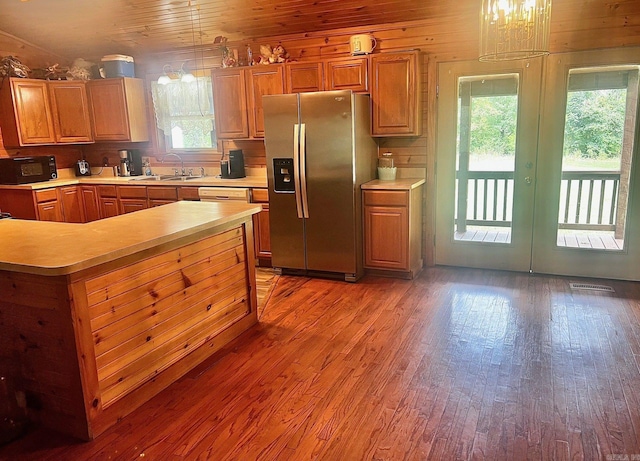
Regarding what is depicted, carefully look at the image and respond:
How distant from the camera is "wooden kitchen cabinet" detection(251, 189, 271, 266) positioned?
4.68 metres

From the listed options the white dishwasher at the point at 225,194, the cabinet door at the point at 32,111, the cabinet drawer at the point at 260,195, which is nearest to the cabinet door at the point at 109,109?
the cabinet door at the point at 32,111

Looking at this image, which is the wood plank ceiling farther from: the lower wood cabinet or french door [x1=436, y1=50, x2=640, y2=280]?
the lower wood cabinet

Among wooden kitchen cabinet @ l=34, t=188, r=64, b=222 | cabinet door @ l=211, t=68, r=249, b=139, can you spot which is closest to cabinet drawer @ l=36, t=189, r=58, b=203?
wooden kitchen cabinet @ l=34, t=188, r=64, b=222

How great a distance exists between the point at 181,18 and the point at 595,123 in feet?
12.8

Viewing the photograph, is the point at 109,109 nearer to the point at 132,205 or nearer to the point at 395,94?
the point at 132,205

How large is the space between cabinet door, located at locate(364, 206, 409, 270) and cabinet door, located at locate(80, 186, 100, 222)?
3.17m

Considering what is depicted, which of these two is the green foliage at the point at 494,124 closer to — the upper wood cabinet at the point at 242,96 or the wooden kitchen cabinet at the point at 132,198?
the upper wood cabinet at the point at 242,96

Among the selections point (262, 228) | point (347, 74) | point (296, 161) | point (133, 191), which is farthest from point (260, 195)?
point (133, 191)

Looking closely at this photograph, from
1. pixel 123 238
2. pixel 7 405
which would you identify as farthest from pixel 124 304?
pixel 7 405

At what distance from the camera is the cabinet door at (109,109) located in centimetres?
545

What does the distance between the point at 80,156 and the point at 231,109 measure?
243cm

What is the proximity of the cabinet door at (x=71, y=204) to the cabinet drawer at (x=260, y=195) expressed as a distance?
225 cm

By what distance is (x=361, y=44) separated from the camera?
4.37m

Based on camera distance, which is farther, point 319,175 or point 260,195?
point 260,195
